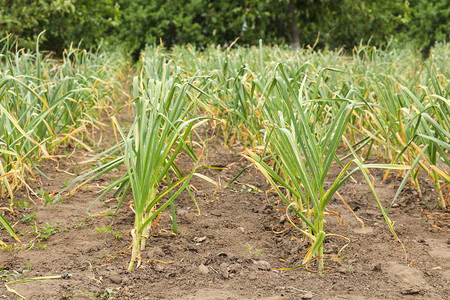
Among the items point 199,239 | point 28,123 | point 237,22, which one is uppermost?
point 237,22

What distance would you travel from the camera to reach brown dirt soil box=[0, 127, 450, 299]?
1.83 meters

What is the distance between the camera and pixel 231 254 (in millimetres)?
2143

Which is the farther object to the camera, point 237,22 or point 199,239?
point 237,22

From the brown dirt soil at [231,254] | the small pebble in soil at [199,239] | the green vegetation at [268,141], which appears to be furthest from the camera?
the small pebble in soil at [199,239]

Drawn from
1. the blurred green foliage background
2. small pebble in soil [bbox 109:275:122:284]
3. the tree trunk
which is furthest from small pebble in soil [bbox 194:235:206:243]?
the tree trunk

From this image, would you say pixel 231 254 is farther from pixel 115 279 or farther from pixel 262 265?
pixel 115 279

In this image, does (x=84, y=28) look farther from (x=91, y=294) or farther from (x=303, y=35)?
(x=91, y=294)

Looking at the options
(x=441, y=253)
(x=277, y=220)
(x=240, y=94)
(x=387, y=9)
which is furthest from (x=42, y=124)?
(x=387, y=9)

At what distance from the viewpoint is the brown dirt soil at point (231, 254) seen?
183cm

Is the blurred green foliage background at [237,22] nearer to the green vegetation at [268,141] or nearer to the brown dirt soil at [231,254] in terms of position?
the green vegetation at [268,141]

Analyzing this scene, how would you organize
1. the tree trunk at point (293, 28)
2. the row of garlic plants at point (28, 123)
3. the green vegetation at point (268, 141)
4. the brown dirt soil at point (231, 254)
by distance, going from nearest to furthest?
the brown dirt soil at point (231, 254)
the green vegetation at point (268, 141)
the row of garlic plants at point (28, 123)
the tree trunk at point (293, 28)

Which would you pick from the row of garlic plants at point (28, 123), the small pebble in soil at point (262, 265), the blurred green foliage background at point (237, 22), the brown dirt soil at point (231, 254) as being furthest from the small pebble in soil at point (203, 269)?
→ the blurred green foliage background at point (237, 22)

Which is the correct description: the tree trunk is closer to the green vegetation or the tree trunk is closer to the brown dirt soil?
the green vegetation

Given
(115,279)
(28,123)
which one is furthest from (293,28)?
(115,279)
